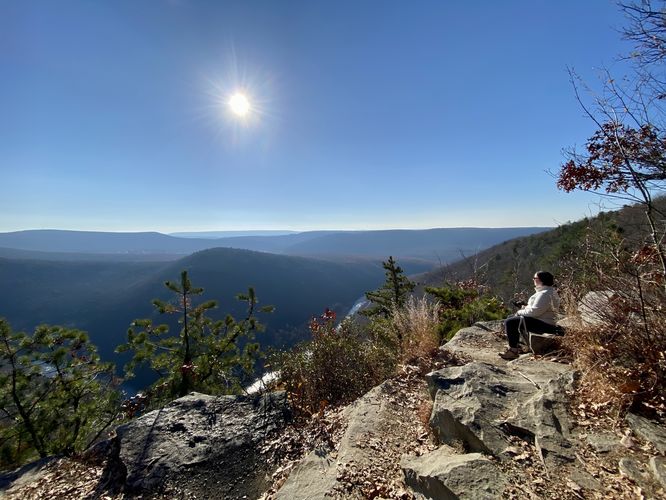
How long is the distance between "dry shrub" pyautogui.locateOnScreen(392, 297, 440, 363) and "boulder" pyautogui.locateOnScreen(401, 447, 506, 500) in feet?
8.62

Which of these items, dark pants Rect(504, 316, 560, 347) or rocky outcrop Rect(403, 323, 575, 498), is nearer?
rocky outcrop Rect(403, 323, 575, 498)

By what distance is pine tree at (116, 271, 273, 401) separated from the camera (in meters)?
8.28

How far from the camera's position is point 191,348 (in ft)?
30.1

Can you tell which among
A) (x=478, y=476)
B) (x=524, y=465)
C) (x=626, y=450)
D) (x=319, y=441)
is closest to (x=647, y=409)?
(x=626, y=450)

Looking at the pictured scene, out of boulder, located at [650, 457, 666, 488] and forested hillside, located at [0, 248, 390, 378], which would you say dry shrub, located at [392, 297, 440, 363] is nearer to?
boulder, located at [650, 457, 666, 488]

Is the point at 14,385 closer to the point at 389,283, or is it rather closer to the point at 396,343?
the point at 396,343

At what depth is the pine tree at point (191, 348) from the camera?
8.28 metres

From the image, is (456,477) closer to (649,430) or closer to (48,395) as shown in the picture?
(649,430)

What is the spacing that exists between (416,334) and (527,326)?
6.05 feet

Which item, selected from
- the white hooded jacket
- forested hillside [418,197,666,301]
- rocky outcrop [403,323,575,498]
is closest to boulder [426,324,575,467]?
rocky outcrop [403,323,575,498]

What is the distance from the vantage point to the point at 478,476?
2.47m

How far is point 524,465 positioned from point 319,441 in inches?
88.5

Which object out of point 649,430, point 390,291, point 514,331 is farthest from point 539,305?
point 390,291

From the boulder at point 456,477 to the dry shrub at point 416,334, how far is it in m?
2.63
